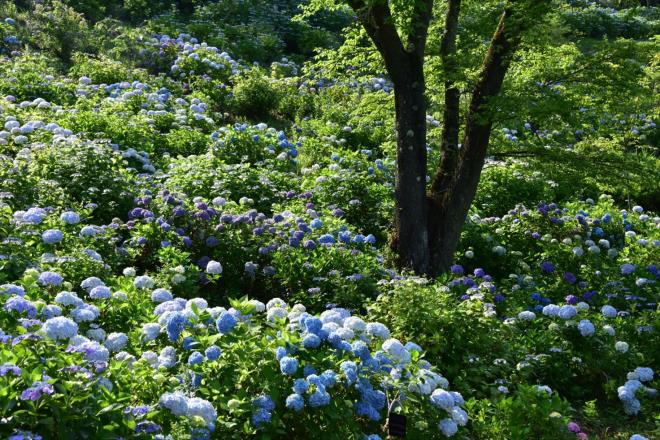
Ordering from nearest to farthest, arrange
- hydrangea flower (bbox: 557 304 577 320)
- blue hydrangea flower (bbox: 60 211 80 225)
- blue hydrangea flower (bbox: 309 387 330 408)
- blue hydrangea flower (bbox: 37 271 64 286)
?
blue hydrangea flower (bbox: 309 387 330 408)
blue hydrangea flower (bbox: 37 271 64 286)
blue hydrangea flower (bbox: 60 211 80 225)
hydrangea flower (bbox: 557 304 577 320)

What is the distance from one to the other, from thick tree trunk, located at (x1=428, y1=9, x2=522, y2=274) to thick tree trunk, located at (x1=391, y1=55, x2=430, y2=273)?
0.47 feet

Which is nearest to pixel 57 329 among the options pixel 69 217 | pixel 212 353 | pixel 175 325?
pixel 175 325

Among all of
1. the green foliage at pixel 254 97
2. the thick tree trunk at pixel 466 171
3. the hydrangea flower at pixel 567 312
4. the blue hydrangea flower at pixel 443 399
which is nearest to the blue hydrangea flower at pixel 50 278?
the blue hydrangea flower at pixel 443 399

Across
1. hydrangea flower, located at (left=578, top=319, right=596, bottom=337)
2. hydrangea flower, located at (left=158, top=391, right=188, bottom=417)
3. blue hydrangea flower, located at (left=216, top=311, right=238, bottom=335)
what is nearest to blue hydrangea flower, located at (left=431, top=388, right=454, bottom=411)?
blue hydrangea flower, located at (left=216, top=311, right=238, bottom=335)

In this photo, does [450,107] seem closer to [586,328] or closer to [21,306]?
[586,328]

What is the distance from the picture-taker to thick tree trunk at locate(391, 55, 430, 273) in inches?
216

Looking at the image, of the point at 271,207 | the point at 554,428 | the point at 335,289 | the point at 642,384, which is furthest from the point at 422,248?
the point at 554,428

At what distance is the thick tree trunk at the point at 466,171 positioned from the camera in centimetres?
541

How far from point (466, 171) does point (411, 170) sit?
19.4 inches

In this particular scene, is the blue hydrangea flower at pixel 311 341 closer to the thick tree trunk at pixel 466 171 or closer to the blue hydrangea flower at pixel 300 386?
the blue hydrangea flower at pixel 300 386

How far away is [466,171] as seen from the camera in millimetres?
5684

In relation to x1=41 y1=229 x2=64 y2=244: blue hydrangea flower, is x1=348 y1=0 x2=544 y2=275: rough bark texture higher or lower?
higher

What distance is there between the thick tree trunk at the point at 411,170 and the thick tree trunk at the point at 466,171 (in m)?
0.14

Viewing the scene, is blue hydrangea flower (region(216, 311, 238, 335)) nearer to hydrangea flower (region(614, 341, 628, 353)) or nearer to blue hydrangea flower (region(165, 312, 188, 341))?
blue hydrangea flower (region(165, 312, 188, 341))
